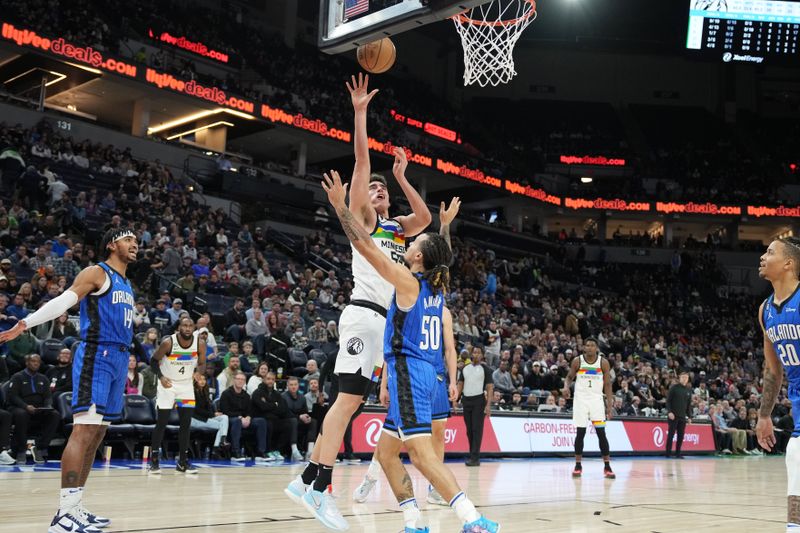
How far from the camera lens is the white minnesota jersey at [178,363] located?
9547 millimetres

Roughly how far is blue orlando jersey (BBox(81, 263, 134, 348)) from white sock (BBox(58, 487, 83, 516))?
1.02 meters

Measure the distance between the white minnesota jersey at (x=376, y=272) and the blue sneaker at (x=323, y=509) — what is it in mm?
1411

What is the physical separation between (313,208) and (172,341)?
20.3 metres

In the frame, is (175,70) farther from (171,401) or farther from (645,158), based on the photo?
(645,158)

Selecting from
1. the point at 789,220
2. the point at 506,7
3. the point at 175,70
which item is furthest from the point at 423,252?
the point at 789,220

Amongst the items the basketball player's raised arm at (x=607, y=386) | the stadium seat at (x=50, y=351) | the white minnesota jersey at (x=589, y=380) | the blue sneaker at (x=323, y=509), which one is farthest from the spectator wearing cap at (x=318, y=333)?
the blue sneaker at (x=323, y=509)

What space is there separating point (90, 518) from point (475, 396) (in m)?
8.17

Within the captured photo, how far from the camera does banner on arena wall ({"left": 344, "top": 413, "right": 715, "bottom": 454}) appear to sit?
1291cm

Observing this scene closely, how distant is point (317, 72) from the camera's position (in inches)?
1383

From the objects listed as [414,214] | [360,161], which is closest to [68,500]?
[360,161]

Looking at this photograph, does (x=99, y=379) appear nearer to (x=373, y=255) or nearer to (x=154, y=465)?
(x=373, y=255)

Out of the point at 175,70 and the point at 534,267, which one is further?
the point at 534,267

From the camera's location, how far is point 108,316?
5637 millimetres

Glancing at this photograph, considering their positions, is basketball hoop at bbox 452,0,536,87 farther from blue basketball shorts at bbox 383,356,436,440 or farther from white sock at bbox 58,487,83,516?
white sock at bbox 58,487,83,516
